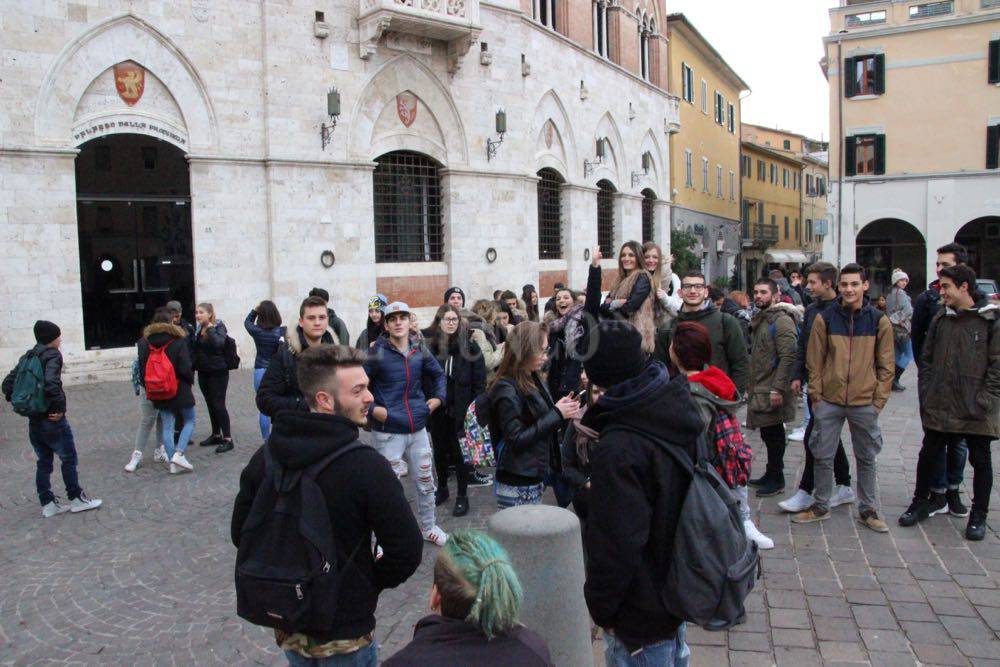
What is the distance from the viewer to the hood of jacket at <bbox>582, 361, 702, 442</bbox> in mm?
2688

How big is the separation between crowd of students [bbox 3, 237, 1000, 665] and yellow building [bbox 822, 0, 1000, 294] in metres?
24.3

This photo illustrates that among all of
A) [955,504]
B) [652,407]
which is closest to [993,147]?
[955,504]

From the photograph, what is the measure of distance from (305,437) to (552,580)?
1779mm

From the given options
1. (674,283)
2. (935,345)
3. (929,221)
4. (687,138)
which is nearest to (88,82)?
(674,283)

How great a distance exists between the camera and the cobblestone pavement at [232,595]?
14.4 feet

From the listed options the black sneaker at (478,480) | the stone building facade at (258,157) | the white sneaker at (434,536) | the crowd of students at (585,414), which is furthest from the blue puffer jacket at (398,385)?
the stone building facade at (258,157)

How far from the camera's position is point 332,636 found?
8.87ft

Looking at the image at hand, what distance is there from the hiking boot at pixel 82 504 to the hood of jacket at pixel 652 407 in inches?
237

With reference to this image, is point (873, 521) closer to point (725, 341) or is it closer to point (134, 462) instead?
point (725, 341)

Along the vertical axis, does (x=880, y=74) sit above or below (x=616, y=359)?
above

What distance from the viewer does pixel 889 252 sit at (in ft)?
108

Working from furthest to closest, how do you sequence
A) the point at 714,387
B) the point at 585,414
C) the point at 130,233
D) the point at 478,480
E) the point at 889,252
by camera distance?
the point at 889,252 → the point at 130,233 → the point at 478,480 → the point at 714,387 → the point at 585,414

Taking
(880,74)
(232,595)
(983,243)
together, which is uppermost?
(880,74)

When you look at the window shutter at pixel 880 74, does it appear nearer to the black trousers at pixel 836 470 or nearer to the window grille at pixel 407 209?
the window grille at pixel 407 209
